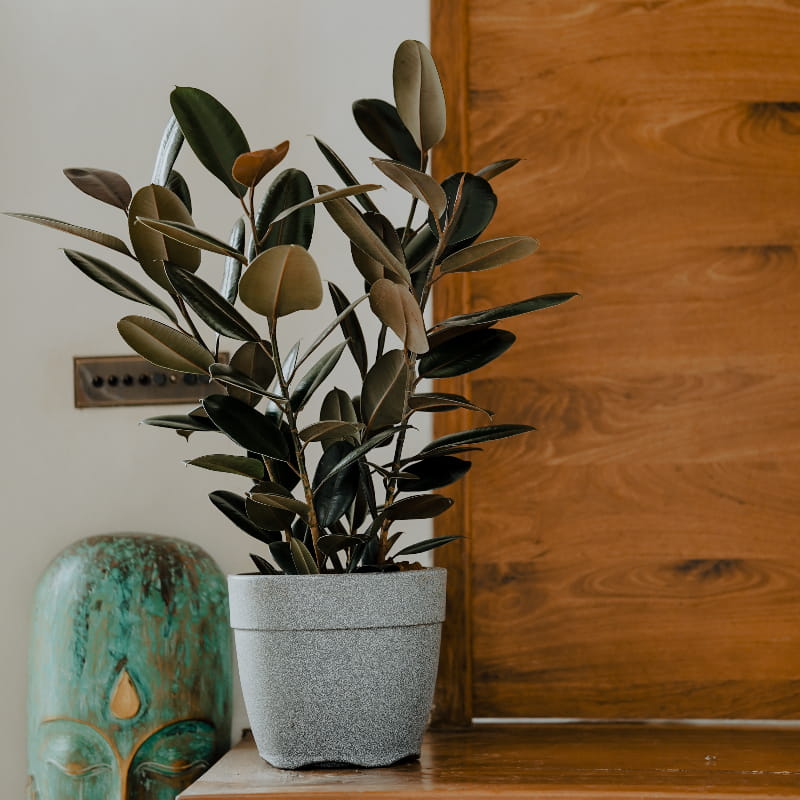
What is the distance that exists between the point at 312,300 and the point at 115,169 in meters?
0.67

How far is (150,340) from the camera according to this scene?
958mm

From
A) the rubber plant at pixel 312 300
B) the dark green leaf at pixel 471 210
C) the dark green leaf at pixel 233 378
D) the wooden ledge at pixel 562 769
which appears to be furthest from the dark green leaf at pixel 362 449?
the wooden ledge at pixel 562 769

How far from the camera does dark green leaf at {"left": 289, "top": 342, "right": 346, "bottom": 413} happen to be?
3.29 feet

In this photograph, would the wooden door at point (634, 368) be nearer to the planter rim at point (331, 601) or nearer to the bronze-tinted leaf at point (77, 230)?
the planter rim at point (331, 601)

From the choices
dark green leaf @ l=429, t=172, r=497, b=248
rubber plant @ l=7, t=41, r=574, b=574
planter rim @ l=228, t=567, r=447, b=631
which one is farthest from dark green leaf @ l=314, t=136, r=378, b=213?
planter rim @ l=228, t=567, r=447, b=631

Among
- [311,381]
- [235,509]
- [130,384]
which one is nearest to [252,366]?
[311,381]

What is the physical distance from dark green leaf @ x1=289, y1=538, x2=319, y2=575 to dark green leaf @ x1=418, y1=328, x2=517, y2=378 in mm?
246

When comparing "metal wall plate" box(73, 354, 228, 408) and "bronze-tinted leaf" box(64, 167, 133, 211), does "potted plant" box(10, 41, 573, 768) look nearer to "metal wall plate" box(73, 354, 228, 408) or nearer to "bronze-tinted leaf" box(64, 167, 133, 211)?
"bronze-tinted leaf" box(64, 167, 133, 211)

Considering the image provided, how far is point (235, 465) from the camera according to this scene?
973 mm

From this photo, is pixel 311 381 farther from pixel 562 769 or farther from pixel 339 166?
pixel 562 769

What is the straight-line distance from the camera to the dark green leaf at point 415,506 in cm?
103

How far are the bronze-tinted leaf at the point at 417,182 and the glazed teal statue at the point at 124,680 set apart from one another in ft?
2.08

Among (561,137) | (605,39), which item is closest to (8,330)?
(561,137)

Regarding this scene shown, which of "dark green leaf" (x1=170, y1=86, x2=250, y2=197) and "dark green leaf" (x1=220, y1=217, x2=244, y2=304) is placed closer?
"dark green leaf" (x1=170, y1=86, x2=250, y2=197)
